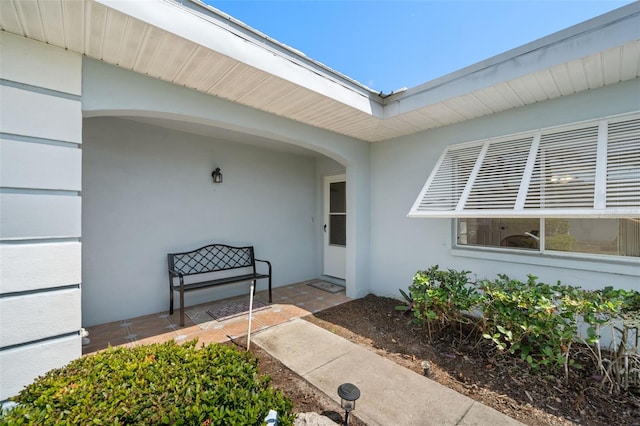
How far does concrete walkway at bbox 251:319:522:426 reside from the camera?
269cm

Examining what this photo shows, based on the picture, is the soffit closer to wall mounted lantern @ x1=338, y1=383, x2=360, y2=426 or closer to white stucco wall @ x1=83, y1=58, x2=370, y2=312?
white stucco wall @ x1=83, y1=58, x2=370, y2=312

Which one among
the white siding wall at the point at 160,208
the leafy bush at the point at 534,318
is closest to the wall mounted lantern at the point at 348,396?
the leafy bush at the point at 534,318

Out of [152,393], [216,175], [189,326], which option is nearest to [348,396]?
[152,393]

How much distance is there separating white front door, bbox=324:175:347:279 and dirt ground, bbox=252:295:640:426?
118 inches

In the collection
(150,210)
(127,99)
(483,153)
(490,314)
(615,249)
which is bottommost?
(490,314)

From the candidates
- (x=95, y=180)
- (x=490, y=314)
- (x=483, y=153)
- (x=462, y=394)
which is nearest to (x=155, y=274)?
(x=95, y=180)

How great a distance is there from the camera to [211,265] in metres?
Answer: 6.12

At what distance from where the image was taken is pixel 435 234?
5.47 metres

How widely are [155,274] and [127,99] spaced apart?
3.57m

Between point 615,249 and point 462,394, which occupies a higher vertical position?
point 615,249

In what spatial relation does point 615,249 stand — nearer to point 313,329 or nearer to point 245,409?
point 313,329

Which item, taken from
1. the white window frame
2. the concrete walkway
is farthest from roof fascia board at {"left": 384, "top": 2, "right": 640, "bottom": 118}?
the concrete walkway

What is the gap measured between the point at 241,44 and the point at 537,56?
3741 millimetres

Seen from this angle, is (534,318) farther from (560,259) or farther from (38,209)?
(38,209)
